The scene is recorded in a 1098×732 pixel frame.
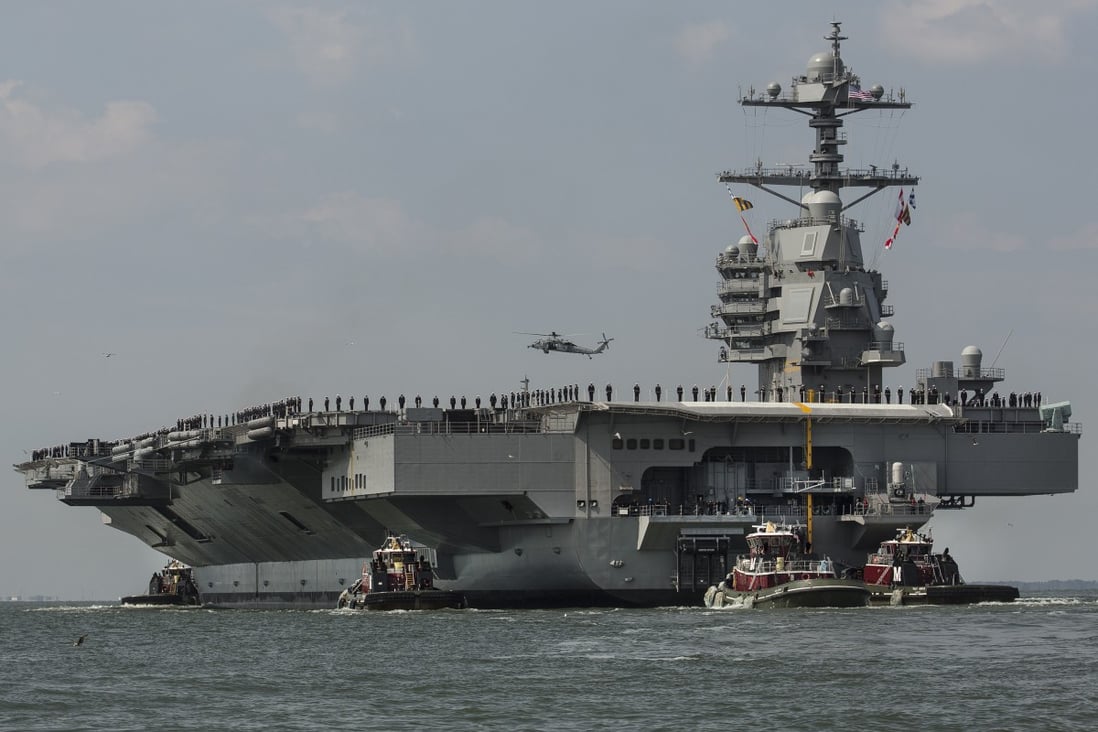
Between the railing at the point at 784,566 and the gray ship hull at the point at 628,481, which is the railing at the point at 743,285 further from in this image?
the railing at the point at 784,566

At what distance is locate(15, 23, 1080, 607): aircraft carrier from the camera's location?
5522cm

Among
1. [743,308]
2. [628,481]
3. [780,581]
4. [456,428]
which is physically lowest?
[780,581]

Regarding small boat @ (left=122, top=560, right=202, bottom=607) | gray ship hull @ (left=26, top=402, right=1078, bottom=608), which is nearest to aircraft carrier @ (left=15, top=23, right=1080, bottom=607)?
gray ship hull @ (left=26, top=402, right=1078, bottom=608)

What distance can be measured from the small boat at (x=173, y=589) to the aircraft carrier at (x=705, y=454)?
48.9 ft

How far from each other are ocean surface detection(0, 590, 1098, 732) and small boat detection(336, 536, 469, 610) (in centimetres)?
370

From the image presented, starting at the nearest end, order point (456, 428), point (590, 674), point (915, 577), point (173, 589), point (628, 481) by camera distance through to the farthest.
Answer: point (590, 674) < point (915, 577) < point (628, 481) < point (456, 428) < point (173, 589)

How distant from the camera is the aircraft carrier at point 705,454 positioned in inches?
2174

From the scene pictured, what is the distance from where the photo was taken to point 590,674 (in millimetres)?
36500

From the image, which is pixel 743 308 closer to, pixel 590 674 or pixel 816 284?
pixel 816 284

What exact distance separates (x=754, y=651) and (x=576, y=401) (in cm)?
1666

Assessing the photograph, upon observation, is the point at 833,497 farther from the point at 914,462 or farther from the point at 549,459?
the point at 549,459

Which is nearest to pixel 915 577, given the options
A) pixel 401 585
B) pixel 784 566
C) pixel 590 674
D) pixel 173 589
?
pixel 784 566

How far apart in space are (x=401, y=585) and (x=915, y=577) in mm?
14107

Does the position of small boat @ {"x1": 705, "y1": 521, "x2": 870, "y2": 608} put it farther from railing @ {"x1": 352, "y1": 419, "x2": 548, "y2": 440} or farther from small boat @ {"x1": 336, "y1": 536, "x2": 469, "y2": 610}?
small boat @ {"x1": 336, "y1": 536, "x2": 469, "y2": 610}
